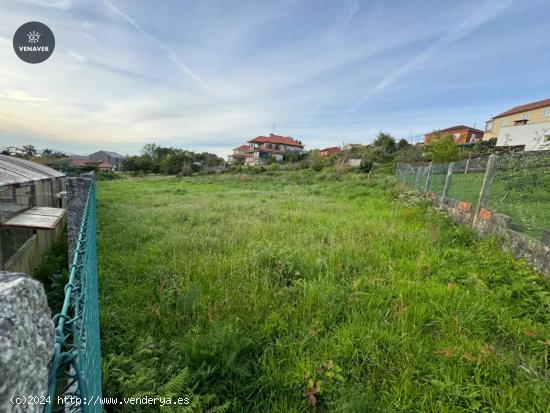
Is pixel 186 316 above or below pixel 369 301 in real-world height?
below

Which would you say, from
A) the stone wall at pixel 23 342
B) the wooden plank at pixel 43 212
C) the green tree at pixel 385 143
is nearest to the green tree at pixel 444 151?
the green tree at pixel 385 143

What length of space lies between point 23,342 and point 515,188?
6.55m

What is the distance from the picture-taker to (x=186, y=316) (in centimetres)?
292

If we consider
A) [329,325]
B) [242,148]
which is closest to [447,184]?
[329,325]

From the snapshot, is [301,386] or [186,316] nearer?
[301,386]

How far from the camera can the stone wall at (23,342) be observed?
0.41m

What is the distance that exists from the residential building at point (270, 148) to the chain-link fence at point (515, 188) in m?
51.3

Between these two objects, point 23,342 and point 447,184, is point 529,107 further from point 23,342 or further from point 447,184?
point 23,342

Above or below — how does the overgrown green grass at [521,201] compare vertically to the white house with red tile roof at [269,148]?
below

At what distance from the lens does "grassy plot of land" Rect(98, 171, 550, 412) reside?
207 centimetres

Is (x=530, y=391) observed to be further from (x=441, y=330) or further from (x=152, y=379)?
(x=152, y=379)

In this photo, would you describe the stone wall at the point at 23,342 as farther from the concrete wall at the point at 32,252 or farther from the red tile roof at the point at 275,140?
the red tile roof at the point at 275,140

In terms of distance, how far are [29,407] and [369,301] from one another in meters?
3.22

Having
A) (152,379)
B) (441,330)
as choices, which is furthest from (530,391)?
(152,379)
